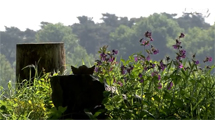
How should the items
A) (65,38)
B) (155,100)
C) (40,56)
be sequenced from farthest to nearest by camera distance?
(65,38), (40,56), (155,100)

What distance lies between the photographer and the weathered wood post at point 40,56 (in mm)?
6270

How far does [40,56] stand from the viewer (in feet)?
20.6

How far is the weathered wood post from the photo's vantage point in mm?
6270

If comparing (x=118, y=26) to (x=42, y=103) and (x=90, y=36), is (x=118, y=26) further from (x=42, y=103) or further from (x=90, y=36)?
(x=42, y=103)

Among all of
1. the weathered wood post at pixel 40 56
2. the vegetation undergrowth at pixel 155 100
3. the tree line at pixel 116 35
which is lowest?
the vegetation undergrowth at pixel 155 100

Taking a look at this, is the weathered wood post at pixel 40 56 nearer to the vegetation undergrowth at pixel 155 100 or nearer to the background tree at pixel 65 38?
the vegetation undergrowth at pixel 155 100

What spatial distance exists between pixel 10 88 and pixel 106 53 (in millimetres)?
1560

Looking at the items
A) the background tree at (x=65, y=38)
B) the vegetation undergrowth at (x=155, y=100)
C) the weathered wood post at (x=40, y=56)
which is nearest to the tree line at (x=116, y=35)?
the background tree at (x=65, y=38)

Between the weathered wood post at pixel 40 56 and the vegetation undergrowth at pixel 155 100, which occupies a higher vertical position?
the weathered wood post at pixel 40 56

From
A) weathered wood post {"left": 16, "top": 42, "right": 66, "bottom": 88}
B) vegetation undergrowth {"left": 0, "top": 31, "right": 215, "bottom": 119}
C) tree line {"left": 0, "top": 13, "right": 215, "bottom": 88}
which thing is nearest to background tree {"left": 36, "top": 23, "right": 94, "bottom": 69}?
tree line {"left": 0, "top": 13, "right": 215, "bottom": 88}

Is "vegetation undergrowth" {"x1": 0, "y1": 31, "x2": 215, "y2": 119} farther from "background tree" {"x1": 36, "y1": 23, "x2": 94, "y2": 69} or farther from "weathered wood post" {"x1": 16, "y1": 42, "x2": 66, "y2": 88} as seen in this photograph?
"background tree" {"x1": 36, "y1": 23, "x2": 94, "y2": 69}

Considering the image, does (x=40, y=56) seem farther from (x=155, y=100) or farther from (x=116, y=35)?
(x=116, y=35)

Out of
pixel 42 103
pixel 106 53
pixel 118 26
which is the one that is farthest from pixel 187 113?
pixel 118 26

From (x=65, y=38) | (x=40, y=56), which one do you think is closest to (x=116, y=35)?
(x=65, y=38)
